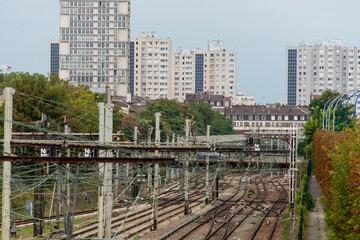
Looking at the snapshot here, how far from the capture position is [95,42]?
168 meters

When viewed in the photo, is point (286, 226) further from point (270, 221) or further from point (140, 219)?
point (140, 219)

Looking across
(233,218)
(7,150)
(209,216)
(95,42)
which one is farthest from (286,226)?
(95,42)

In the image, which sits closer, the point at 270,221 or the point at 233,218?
the point at 270,221

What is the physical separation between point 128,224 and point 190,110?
81623 mm

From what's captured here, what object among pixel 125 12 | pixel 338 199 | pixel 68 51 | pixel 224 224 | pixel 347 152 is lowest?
pixel 224 224

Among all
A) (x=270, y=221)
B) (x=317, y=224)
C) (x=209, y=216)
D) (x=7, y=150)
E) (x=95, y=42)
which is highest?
(x=95, y=42)

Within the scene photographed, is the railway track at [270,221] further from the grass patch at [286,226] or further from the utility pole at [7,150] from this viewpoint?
the utility pole at [7,150]

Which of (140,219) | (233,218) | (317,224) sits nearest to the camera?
(317,224)

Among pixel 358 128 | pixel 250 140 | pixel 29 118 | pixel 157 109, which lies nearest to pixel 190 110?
pixel 157 109

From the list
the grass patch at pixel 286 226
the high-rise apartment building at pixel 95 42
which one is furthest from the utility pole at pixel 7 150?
the high-rise apartment building at pixel 95 42

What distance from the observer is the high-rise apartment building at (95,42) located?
545ft

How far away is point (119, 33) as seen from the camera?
6540 inches

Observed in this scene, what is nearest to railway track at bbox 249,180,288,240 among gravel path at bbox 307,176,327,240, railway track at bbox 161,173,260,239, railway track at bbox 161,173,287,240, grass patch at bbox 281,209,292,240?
railway track at bbox 161,173,287,240

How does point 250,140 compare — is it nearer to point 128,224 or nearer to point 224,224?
point 224,224
